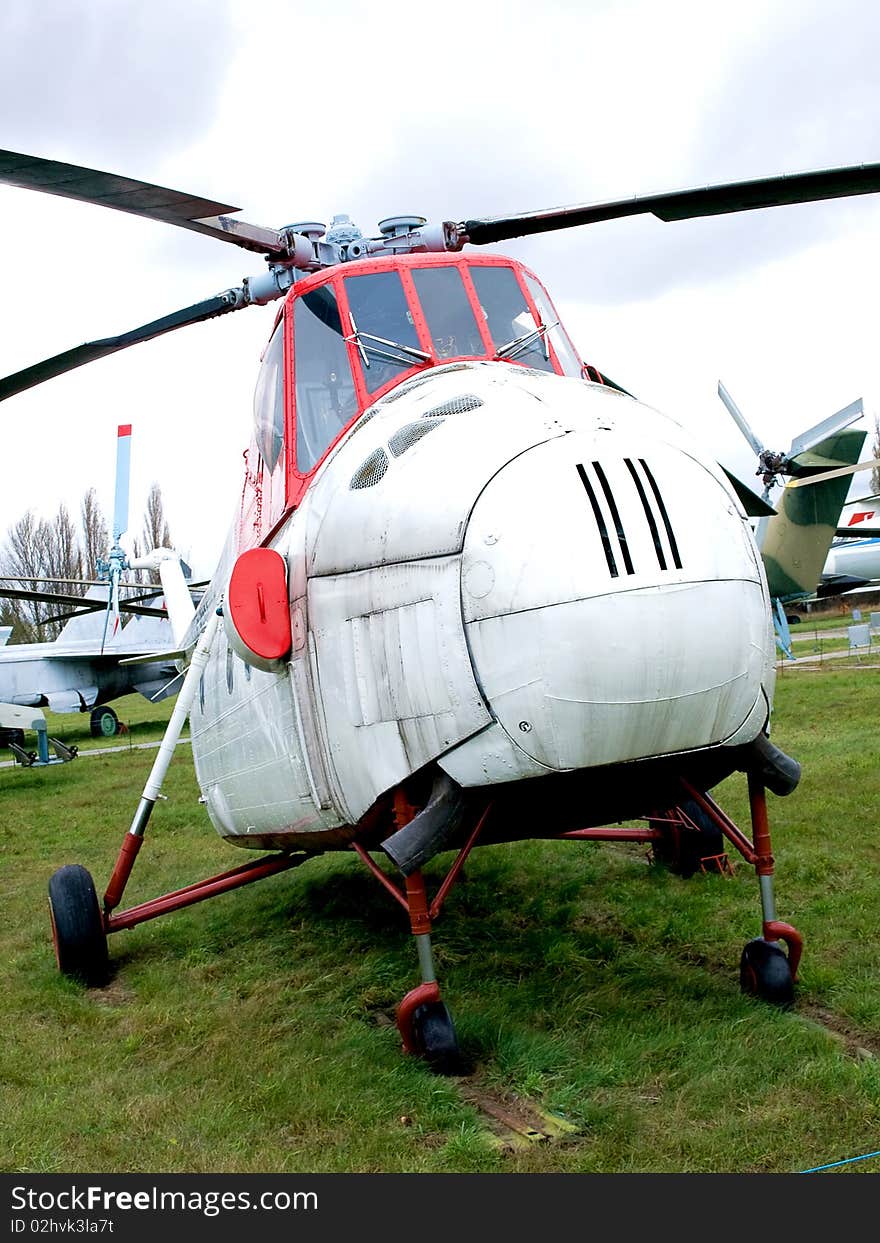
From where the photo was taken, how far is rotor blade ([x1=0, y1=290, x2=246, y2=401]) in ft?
22.8

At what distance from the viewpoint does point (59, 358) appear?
22.9ft

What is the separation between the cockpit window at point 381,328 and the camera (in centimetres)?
550

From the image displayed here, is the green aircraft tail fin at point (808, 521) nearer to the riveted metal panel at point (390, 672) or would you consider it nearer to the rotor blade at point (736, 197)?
the rotor blade at point (736, 197)

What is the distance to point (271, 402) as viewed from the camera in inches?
236

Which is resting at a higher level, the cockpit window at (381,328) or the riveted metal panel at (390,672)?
the cockpit window at (381,328)

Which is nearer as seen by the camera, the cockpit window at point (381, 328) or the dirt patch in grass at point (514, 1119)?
the dirt patch in grass at point (514, 1119)

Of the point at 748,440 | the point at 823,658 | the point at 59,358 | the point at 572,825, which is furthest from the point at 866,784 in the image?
the point at 823,658

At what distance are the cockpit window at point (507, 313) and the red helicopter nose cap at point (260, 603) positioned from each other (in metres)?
1.72

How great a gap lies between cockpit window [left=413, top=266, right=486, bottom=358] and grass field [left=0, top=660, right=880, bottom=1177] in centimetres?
325

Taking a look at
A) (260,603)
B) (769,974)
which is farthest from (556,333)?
(769,974)

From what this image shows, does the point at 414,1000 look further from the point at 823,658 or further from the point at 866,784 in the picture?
the point at 823,658

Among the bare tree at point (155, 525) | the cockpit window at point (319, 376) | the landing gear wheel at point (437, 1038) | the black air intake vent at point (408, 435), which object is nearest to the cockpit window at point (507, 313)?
the cockpit window at point (319, 376)

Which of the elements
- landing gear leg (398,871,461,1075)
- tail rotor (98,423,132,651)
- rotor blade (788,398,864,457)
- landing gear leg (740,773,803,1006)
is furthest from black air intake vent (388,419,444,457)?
rotor blade (788,398,864,457)

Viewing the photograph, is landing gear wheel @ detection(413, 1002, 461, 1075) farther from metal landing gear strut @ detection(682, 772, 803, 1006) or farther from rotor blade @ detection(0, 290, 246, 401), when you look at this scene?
rotor blade @ detection(0, 290, 246, 401)
